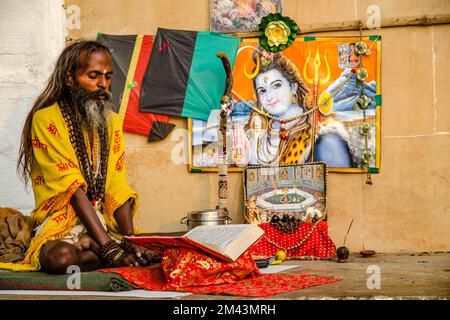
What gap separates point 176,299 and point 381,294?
117 centimetres

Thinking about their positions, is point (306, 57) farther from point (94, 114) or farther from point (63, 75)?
point (63, 75)

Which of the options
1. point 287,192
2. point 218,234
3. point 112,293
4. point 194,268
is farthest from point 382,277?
point 287,192

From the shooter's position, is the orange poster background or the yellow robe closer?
the yellow robe

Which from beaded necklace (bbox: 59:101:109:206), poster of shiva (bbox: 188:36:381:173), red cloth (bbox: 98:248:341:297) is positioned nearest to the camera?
red cloth (bbox: 98:248:341:297)

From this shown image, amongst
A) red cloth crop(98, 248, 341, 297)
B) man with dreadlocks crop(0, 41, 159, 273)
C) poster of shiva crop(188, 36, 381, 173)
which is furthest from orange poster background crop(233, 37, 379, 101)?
red cloth crop(98, 248, 341, 297)

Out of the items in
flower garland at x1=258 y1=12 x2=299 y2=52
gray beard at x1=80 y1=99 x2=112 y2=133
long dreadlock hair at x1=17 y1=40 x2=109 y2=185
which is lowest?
gray beard at x1=80 y1=99 x2=112 y2=133

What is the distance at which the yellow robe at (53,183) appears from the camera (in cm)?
510

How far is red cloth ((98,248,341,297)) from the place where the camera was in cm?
439

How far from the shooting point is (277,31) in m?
6.94

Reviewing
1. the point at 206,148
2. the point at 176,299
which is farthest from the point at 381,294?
the point at 206,148

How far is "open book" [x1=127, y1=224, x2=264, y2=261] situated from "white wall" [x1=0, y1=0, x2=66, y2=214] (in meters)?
2.84

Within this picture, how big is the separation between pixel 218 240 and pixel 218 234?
135 mm

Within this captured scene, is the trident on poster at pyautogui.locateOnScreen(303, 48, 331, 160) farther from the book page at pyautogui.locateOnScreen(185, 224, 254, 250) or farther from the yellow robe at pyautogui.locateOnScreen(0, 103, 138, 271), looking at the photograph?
the book page at pyautogui.locateOnScreen(185, 224, 254, 250)
